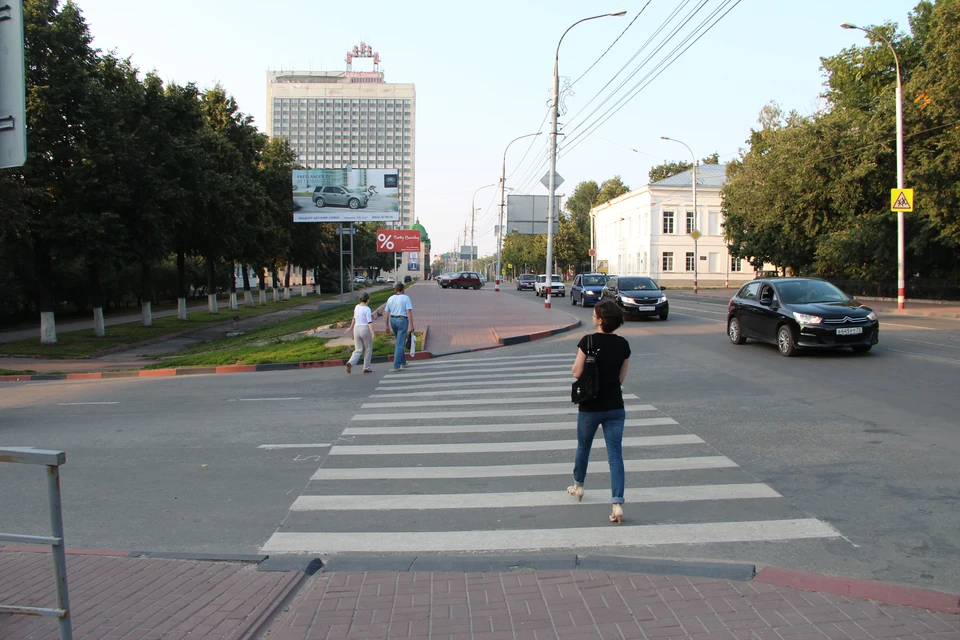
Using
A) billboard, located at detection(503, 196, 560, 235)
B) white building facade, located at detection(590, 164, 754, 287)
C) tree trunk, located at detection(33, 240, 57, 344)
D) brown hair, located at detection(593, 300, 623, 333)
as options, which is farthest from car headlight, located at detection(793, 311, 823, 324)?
white building facade, located at detection(590, 164, 754, 287)

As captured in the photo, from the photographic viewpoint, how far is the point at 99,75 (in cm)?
2462

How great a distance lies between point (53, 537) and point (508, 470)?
4327 millimetres

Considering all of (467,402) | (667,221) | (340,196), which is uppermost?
(667,221)

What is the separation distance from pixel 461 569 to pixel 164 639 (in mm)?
1741

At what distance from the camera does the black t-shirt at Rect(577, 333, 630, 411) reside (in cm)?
536

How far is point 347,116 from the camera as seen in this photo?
171000 millimetres

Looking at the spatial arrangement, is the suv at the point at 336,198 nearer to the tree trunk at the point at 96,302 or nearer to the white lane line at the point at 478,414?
the tree trunk at the point at 96,302

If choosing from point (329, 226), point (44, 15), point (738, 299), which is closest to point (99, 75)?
point (44, 15)

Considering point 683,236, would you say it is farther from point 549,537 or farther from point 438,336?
point 549,537

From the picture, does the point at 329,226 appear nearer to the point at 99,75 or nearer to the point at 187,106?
the point at 187,106

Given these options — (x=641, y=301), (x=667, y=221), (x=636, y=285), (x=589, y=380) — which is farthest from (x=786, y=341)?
(x=667, y=221)

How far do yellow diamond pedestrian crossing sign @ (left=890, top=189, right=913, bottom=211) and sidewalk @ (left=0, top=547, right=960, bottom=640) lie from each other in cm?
2650

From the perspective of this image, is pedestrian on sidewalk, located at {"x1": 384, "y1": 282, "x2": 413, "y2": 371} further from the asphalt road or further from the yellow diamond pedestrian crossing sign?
the yellow diamond pedestrian crossing sign

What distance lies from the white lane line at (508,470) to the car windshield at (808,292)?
876 centimetres
